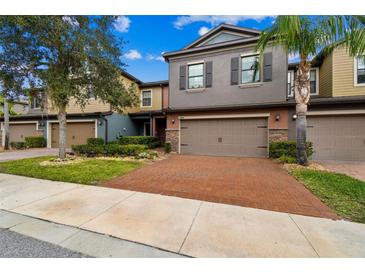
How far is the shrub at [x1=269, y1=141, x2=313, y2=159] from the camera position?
850 centimetres

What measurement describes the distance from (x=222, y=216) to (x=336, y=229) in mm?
1803

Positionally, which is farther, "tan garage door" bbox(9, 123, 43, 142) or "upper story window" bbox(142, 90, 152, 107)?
"upper story window" bbox(142, 90, 152, 107)

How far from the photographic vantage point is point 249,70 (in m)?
10.6

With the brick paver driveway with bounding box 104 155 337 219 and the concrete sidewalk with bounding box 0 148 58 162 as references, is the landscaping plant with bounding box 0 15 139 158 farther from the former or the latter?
the brick paver driveway with bounding box 104 155 337 219

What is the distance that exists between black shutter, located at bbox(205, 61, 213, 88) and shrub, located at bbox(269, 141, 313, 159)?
16.7 ft

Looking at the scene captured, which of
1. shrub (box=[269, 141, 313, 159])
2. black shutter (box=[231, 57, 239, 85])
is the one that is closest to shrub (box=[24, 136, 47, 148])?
black shutter (box=[231, 57, 239, 85])

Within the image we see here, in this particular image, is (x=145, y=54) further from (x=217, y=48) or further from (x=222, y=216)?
(x=222, y=216)

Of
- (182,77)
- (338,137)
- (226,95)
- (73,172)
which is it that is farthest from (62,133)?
(338,137)

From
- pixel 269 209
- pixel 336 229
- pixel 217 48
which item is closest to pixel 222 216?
pixel 269 209

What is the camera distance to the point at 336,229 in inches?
116

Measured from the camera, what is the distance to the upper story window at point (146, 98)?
651 inches

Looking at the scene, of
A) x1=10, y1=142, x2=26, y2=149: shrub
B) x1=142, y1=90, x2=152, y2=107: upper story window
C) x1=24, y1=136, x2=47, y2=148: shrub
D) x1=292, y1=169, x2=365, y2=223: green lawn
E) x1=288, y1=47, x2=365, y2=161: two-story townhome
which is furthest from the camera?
x1=142, y1=90, x2=152, y2=107: upper story window

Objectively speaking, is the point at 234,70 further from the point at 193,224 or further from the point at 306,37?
the point at 193,224

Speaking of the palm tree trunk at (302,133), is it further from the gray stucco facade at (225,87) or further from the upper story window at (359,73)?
the upper story window at (359,73)
